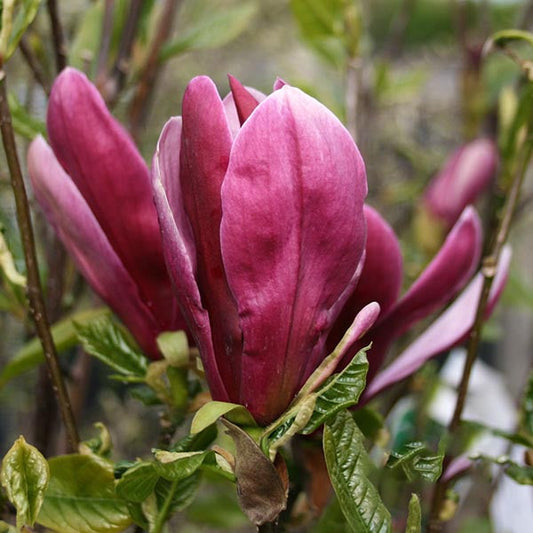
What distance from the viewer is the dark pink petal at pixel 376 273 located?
0.30m

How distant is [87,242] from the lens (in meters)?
0.31

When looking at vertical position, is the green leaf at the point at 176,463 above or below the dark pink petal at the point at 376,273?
below

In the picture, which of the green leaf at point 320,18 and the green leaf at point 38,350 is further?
the green leaf at point 320,18

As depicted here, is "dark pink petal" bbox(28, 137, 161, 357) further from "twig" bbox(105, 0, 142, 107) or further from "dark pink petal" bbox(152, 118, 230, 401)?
"twig" bbox(105, 0, 142, 107)

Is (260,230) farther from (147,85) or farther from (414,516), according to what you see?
(147,85)

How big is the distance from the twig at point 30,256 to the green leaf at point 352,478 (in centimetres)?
11

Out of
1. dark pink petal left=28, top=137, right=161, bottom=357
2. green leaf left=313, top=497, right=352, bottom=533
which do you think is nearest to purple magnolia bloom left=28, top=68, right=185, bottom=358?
dark pink petal left=28, top=137, right=161, bottom=357

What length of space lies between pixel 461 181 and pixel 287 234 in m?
0.43

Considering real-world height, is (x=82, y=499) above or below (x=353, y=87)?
below

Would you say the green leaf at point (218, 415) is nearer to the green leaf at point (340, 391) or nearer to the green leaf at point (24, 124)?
the green leaf at point (340, 391)

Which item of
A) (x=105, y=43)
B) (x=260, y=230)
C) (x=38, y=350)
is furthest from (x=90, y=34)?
(x=260, y=230)

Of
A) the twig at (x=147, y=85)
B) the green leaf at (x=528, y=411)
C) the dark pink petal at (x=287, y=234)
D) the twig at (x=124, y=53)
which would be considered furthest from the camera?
the twig at (x=147, y=85)

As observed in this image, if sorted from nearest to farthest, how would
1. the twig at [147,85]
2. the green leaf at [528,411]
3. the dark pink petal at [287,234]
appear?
1. the dark pink petal at [287,234]
2. the green leaf at [528,411]
3. the twig at [147,85]

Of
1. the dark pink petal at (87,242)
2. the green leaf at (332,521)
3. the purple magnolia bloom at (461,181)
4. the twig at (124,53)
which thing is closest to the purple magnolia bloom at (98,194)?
the dark pink petal at (87,242)
